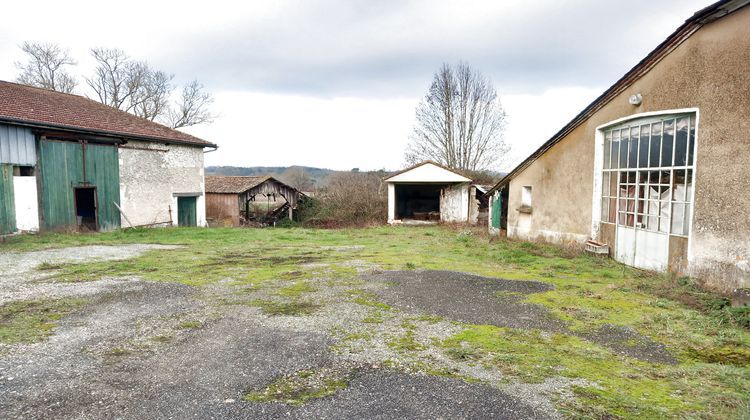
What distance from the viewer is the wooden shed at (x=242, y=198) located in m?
26.1

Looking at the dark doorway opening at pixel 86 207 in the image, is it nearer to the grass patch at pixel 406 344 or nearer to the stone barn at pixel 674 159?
the grass patch at pixel 406 344

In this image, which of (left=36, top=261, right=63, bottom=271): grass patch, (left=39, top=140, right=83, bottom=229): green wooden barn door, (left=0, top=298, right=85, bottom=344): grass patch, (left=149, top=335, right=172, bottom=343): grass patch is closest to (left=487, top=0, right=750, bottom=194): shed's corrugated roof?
(left=149, top=335, right=172, bottom=343): grass patch

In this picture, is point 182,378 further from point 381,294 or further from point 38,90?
point 38,90

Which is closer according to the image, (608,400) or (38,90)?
(608,400)

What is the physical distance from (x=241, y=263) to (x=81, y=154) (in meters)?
10.5

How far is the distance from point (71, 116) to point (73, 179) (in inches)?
104

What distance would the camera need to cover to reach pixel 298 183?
4722 cm

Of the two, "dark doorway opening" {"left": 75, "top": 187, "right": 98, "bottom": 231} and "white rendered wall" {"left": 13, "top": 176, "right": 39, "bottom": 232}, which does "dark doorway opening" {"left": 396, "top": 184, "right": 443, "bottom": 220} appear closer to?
"dark doorway opening" {"left": 75, "top": 187, "right": 98, "bottom": 231}

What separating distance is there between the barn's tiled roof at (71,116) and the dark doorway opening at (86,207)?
265 cm

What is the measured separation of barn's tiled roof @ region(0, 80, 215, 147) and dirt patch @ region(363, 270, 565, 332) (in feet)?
44.7

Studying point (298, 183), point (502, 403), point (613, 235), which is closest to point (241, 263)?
point (502, 403)

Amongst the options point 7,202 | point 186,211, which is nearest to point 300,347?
point 7,202

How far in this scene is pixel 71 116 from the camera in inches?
651

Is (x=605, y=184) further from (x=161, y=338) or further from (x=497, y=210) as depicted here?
(x=161, y=338)
